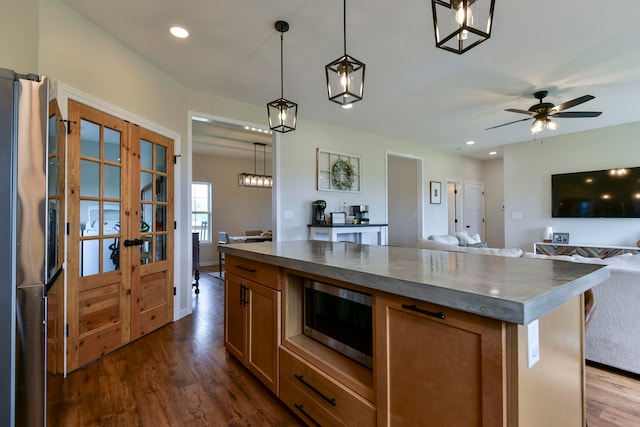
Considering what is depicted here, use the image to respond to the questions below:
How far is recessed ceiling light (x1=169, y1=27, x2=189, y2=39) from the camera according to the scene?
2.60 m

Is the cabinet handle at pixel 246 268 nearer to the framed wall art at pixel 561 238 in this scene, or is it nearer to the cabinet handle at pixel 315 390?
the cabinet handle at pixel 315 390

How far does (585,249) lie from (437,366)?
20.5 ft

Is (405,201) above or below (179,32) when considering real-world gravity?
below

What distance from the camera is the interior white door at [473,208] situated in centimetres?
826

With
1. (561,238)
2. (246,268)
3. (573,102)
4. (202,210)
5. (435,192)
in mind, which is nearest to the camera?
(246,268)

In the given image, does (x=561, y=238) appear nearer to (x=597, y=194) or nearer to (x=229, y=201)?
(x=597, y=194)

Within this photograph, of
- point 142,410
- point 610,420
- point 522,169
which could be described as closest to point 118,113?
point 142,410

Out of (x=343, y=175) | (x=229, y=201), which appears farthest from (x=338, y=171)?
(x=229, y=201)

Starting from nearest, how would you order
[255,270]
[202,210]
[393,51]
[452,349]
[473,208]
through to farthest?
[452,349] → [255,270] → [393,51] → [202,210] → [473,208]

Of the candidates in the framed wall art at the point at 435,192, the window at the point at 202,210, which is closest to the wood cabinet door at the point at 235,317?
the window at the point at 202,210

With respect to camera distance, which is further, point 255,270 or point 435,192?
point 435,192

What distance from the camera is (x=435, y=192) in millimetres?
7160

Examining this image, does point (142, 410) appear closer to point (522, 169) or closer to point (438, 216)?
point (438, 216)

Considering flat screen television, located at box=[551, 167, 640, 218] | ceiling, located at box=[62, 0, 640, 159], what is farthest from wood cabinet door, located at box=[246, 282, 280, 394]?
flat screen television, located at box=[551, 167, 640, 218]
